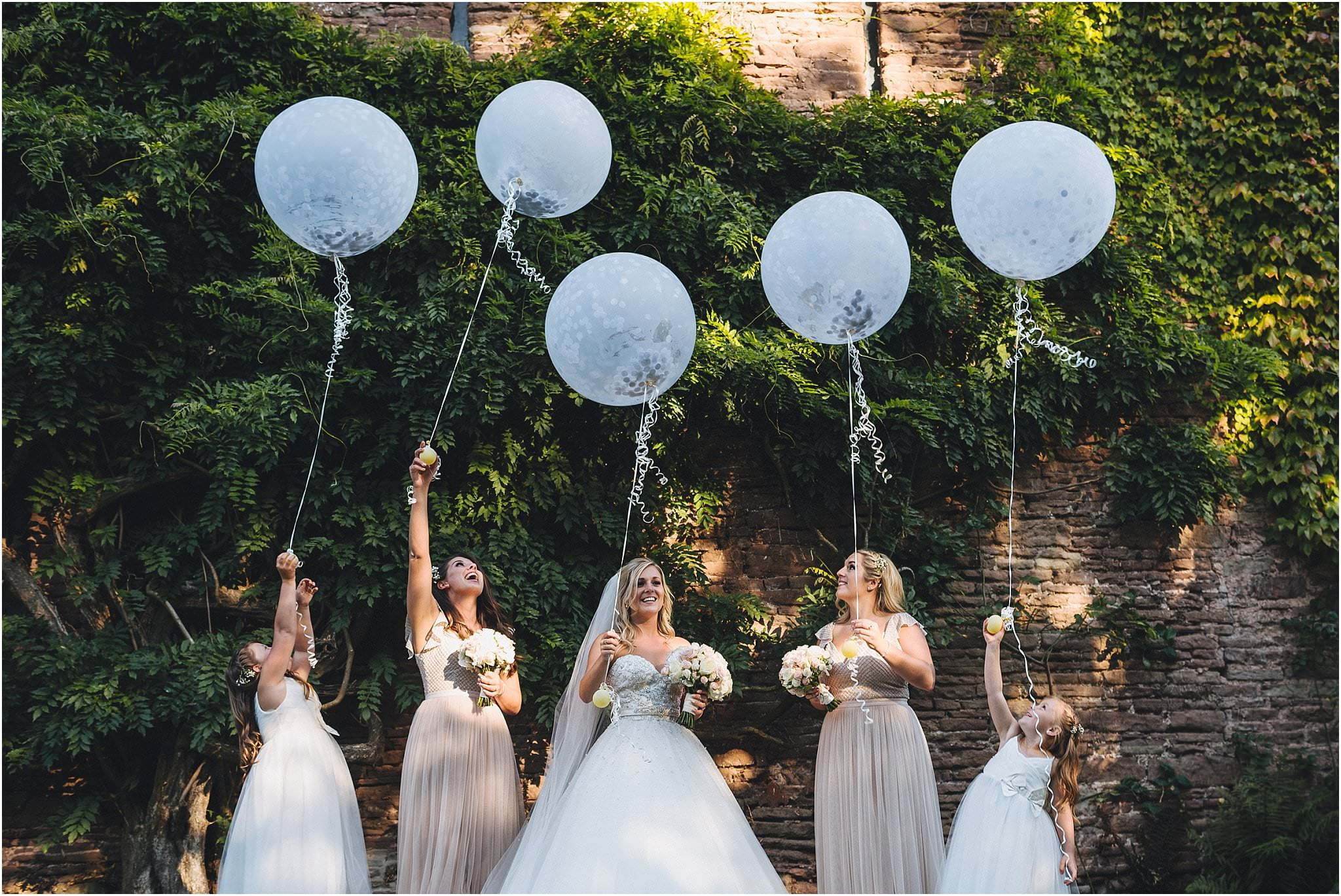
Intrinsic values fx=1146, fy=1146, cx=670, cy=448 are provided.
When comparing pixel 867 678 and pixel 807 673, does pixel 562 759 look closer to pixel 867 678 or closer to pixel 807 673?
pixel 807 673

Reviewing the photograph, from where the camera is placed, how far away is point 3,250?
6.44m

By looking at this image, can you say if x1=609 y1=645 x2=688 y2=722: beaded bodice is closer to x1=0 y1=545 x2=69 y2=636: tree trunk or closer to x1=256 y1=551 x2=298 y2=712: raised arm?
x1=256 y1=551 x2=298 y2=712: raised arm

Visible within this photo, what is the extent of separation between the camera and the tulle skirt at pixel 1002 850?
14.8ft

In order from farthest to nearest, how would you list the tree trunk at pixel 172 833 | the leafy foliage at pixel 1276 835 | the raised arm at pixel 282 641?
1. the tree trunk at pixel 172 833
2. the leafy foliage at pixel 1276 835
3. the raised arm at pixel 282 641

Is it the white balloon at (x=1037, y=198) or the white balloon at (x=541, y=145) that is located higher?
the white balloon at (x=541, y=145)

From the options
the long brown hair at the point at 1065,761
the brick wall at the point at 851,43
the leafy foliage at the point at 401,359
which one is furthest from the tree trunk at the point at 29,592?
the long brown hair at the point at 1065,761

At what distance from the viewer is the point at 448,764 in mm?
4941

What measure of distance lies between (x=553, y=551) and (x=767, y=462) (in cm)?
142

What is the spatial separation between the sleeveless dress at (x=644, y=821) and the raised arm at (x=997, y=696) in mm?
1170

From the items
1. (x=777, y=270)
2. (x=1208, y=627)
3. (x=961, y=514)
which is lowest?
(x=1208, y=627)

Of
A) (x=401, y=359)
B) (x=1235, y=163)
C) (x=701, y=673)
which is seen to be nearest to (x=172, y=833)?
(x=401, y=359)

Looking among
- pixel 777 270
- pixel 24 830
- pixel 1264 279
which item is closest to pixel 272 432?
pixel 24 830

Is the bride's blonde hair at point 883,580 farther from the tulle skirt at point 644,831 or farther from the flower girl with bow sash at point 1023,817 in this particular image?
the tulle skirt at point 644,831

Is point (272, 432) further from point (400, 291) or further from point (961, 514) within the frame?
point (961, 514)
